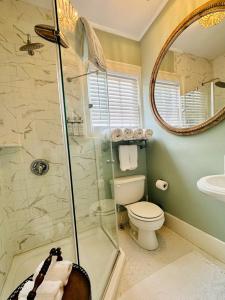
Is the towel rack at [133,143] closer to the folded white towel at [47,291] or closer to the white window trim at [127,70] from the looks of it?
the white window trim at [127,70]

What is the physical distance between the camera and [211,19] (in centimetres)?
141

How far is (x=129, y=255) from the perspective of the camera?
64.4 inches

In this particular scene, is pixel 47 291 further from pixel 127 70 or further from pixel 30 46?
pixel 127 70

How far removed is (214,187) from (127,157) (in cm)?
103

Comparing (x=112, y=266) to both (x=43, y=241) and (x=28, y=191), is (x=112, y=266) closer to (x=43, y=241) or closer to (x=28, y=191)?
(x=43, y=241)

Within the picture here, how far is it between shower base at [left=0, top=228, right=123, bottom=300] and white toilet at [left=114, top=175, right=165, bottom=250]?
34cm

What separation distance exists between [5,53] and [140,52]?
1.59m

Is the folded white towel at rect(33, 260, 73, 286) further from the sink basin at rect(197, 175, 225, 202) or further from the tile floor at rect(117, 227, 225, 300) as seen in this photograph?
the sink basin at rect(197, 175, 225, 202)

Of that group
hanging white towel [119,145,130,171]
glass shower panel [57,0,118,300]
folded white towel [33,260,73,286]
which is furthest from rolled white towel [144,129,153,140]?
folded white towel [33,260,73,286]

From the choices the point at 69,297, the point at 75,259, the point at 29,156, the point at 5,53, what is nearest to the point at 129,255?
the point at 75,259

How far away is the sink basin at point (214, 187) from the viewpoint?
105cm

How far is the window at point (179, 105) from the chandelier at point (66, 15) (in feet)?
3.66

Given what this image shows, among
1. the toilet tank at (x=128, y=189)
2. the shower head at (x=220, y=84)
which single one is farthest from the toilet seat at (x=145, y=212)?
the shower head at (x=220, y=84)

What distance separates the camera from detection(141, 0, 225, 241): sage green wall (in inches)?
59.6
